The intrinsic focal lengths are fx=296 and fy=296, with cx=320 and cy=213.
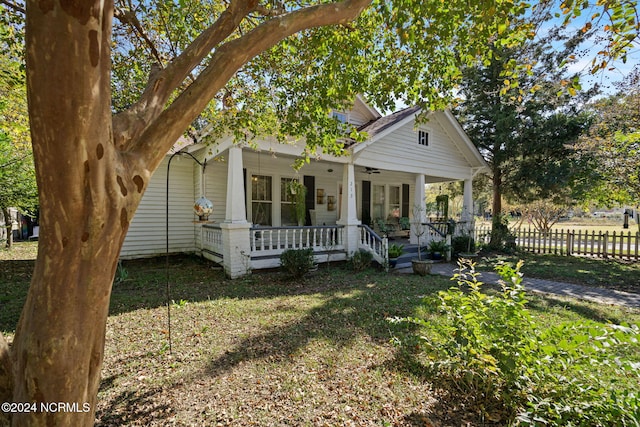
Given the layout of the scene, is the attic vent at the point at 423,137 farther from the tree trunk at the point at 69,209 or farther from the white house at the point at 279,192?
the tree trunk at the point at 69,209

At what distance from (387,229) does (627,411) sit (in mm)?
11100

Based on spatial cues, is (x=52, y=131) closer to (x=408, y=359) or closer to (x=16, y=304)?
(x=408, y=359)

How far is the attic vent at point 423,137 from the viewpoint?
1214 cm

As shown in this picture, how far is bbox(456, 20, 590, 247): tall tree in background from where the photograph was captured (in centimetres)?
1282

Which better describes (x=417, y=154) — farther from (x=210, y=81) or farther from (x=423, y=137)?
(x=210, y=81)

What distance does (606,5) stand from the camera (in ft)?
9.75

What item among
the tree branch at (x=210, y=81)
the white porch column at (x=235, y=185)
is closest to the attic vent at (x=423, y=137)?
the white porch column at (x=235, y=185)

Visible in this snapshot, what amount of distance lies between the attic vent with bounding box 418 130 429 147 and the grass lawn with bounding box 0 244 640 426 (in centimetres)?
721

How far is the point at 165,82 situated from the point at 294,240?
6986mm

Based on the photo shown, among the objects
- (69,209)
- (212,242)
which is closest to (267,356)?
(69,209)

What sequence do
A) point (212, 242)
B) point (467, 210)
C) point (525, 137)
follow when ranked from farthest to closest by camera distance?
point (525, 137) < point (467, 210) < point (212, 242)

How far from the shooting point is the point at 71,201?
1.35 meters

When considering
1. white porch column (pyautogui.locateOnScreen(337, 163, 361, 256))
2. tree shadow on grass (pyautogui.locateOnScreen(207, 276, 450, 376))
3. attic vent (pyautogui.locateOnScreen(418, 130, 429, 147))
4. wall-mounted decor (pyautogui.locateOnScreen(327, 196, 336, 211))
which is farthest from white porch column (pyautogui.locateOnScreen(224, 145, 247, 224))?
attic vent (pyautogui.locateOnScreen(418, 130, 429, 147))

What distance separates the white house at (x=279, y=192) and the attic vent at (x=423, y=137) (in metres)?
0.04
